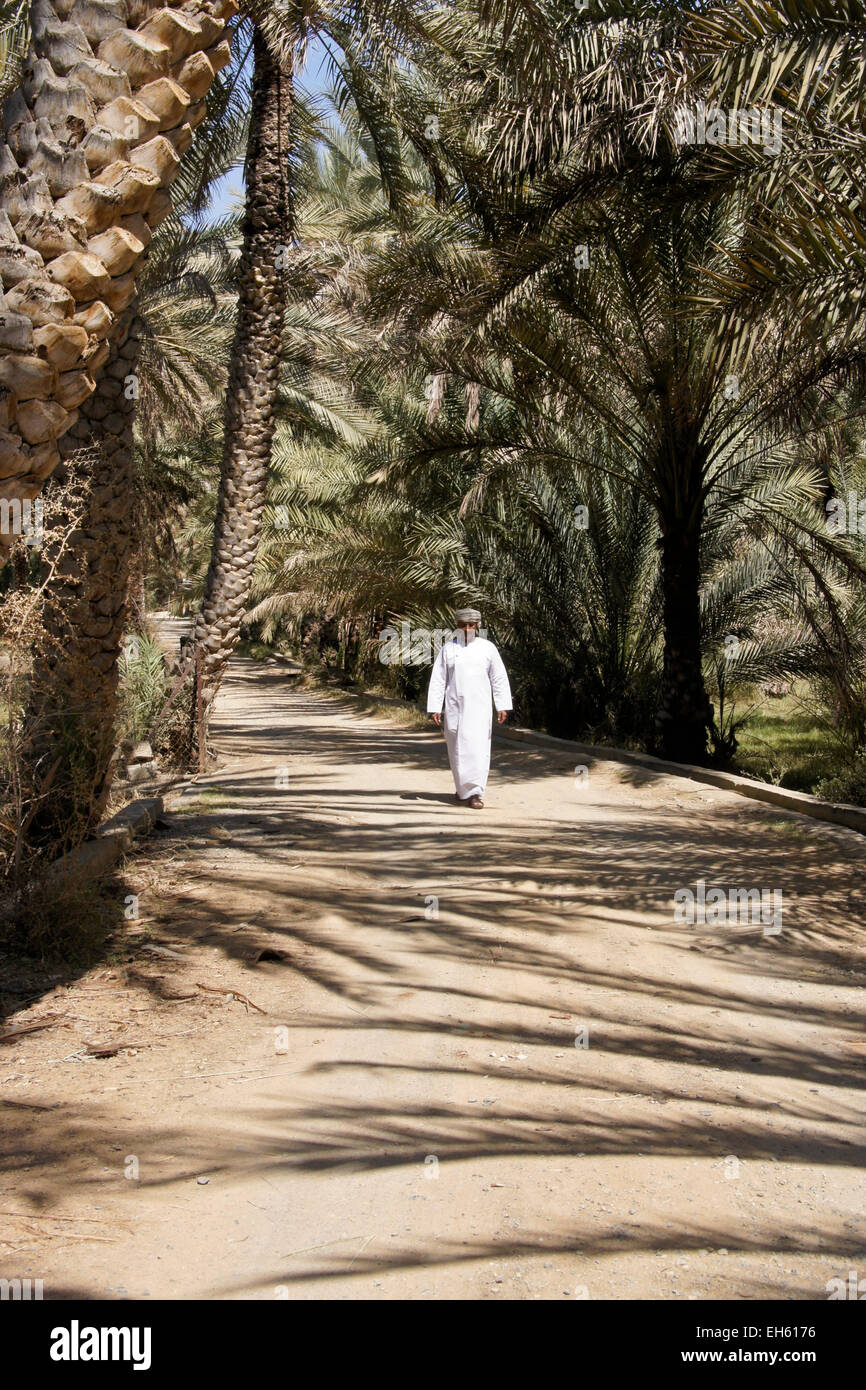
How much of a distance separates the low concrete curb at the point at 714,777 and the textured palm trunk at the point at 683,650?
0.27 metres

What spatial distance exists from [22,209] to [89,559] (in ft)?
11.5

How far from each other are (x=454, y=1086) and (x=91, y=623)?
3.88 meters

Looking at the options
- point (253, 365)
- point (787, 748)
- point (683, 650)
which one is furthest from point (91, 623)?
point (787, 748)

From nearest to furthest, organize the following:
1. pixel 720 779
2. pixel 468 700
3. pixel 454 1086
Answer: pixel 454 1086, pixel 468 700, pixel 720 779

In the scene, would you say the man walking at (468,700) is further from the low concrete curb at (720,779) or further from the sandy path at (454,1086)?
the sandy path at (454,1086)

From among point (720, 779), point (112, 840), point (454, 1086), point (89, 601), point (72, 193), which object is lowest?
point (454, 1086)

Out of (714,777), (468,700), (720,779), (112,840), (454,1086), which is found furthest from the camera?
(714,777)

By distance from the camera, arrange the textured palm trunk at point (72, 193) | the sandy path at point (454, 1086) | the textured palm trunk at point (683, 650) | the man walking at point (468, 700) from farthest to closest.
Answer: the textured palm trunk at point (683, 650) < the man walking at point (468, 700) < the textured palm trunk at point (72, 193) < the sandy path at point (454, 1086)

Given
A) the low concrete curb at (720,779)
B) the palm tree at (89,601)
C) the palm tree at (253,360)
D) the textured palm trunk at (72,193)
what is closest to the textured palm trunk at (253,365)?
the palm tree at (253,360)

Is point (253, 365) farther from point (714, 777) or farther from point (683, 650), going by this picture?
point (714, 777)

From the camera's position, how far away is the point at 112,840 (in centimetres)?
700

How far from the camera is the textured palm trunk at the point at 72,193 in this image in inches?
146
